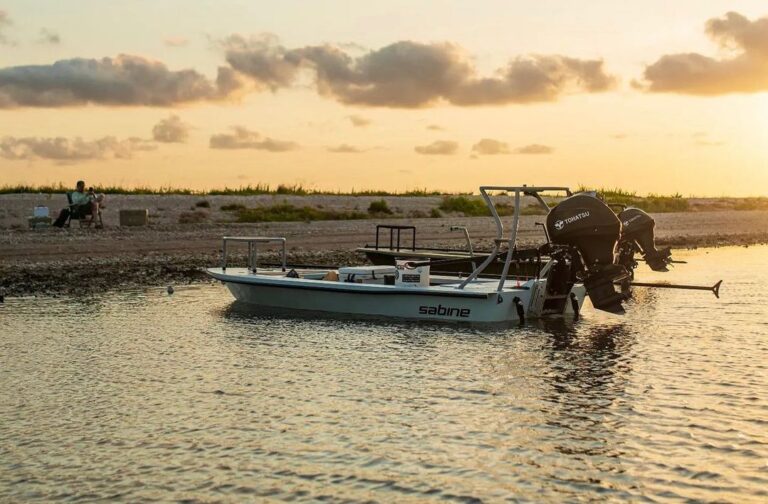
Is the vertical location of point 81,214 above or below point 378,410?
above

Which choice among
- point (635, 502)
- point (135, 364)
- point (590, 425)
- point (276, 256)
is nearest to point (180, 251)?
point (276, 256)

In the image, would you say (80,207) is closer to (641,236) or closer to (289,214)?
(289,214)

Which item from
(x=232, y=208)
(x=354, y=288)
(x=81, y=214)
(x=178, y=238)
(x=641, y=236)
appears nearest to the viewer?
(x=354, y=288)

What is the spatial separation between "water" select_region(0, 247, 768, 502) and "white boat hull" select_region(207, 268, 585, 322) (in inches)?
22.4

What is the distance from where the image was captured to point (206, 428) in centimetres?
1152

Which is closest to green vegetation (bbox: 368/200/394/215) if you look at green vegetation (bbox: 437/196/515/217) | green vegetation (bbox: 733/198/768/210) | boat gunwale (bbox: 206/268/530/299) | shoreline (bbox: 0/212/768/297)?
green vegetation (bbox: 437/196/515/217)

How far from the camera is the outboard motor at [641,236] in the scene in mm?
21375

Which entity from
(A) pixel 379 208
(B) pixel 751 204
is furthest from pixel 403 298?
(B) pixel 751 204

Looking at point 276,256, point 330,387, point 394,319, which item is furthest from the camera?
point 276,256

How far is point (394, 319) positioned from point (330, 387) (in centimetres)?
652

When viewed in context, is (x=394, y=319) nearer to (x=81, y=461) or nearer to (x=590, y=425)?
(x=590, y=425)

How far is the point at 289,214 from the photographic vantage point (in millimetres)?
46344

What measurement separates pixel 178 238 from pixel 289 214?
1191cm

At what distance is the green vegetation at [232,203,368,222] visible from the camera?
4462cm
